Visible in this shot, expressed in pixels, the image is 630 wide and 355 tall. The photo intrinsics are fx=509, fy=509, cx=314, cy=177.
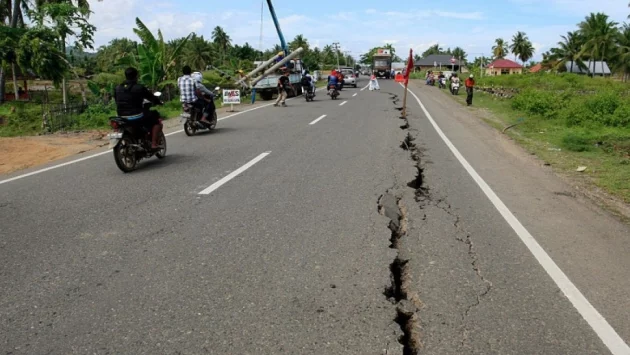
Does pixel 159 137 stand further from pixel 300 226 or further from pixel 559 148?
pixel 559 148

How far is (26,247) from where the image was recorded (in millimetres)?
4727

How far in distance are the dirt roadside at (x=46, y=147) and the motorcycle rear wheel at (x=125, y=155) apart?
368 centimetres

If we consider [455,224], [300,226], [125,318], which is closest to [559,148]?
[455,224]

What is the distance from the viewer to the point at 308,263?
4.25 metres

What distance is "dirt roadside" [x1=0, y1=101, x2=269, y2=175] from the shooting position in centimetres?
1158

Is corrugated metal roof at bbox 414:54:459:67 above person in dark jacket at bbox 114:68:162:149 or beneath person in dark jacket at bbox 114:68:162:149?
above

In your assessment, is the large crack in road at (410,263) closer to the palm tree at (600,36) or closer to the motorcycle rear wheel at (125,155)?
the motorcycle rear wheel at (125,155)

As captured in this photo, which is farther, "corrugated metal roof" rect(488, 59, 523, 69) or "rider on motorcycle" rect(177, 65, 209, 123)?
"corrugated metal roof" rect(488, 59, 523, 69)

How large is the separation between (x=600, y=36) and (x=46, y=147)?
70959 mm

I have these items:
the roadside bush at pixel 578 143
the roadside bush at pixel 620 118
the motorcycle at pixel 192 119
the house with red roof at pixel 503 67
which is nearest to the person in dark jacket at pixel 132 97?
the motorcycle at pixel 192 119

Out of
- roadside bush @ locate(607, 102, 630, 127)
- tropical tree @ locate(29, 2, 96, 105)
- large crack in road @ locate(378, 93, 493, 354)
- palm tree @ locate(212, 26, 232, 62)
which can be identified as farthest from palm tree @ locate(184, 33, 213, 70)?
large crack in road @ locate(378, 93, 493, 354)

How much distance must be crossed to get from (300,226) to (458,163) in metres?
4.65

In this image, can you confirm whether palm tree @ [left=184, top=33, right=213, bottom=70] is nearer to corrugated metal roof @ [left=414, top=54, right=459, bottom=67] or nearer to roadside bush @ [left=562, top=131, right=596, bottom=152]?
corrugated metal roof @ [left=414, top=54, right=459, bottom=67]

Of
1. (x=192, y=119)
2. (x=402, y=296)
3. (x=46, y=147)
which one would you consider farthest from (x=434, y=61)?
(x=402, y=296)
